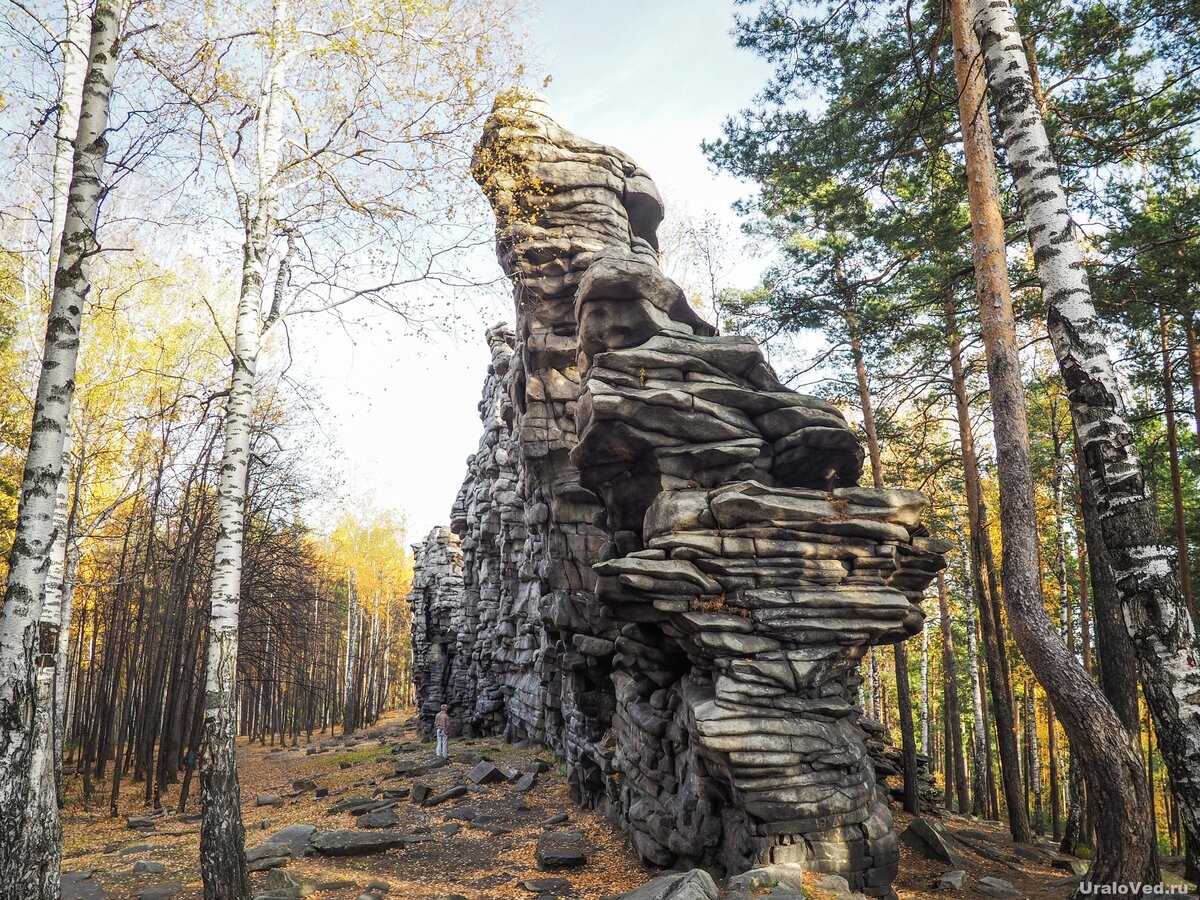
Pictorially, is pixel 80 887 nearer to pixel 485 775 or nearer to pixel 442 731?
pixel 485 775

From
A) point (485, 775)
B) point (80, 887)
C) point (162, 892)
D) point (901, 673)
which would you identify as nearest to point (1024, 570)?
point (901, 673)

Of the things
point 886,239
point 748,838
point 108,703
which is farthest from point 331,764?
point 886,239

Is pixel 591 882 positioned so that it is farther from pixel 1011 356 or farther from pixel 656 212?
pixel 656 212

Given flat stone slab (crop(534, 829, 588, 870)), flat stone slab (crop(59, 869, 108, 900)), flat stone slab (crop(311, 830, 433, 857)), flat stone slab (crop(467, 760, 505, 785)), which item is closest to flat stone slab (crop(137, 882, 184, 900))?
flat stone slab (crop(59, 869, 108, 900))

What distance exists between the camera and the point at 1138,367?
14211 millimetres

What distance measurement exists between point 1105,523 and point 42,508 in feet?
32.2

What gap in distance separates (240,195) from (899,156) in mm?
10385

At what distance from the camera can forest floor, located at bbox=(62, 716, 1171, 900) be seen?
996cm

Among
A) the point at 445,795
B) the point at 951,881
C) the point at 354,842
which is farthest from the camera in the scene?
the point at 445,795

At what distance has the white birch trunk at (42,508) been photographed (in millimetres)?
5574

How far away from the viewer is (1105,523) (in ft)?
19.8

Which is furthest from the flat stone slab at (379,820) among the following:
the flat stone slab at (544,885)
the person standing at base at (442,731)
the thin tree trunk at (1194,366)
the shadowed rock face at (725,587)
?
the thin tree trunk at (1194,366)

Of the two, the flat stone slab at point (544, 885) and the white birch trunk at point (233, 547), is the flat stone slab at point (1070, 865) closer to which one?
the flat stone slab at point (544, 885)

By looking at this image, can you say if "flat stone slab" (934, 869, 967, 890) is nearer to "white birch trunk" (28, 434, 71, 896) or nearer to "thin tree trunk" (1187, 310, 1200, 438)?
"thin tree trunk" (1187, 310, 1200, 438)
